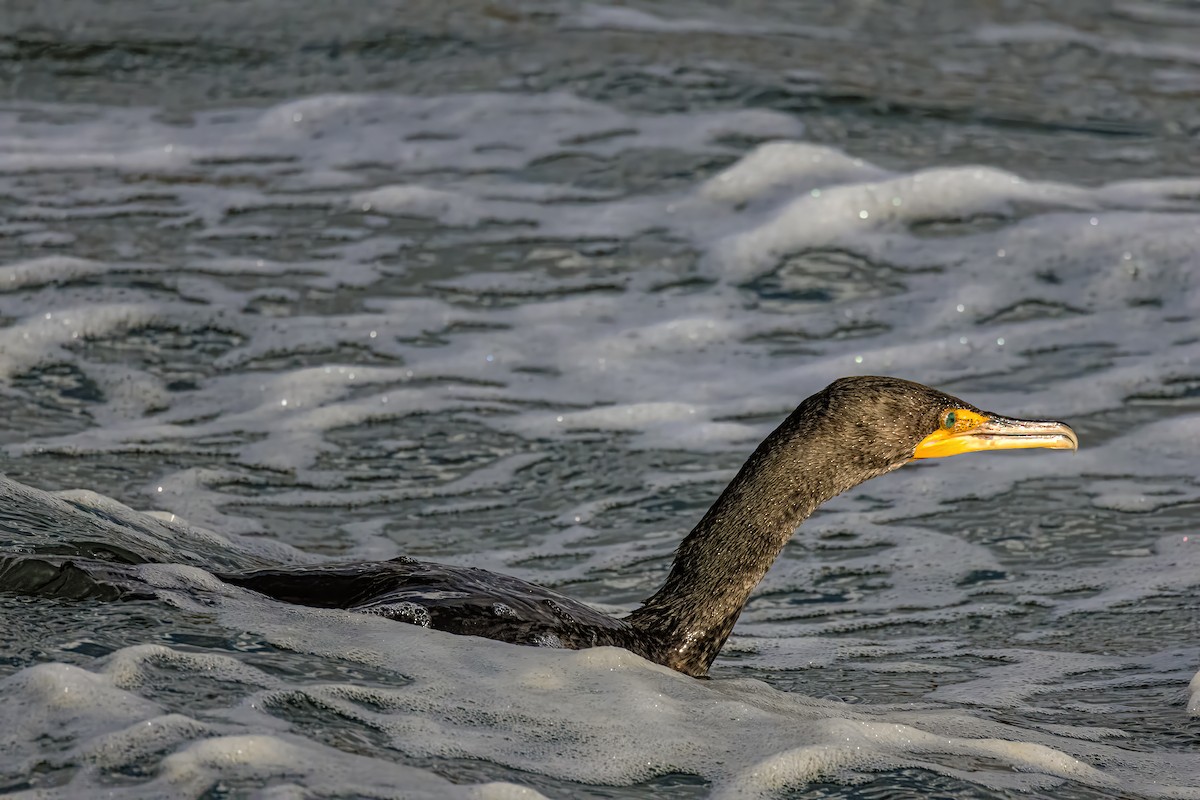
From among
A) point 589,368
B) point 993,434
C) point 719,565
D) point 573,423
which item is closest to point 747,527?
point 719,565

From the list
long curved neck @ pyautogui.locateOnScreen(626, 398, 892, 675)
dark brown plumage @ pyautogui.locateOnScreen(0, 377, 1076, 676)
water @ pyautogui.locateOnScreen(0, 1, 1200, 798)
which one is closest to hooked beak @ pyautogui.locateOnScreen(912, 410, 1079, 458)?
dark brown plumage @ pyautogui.locateOnScreen(0, 377, 1076, 676)

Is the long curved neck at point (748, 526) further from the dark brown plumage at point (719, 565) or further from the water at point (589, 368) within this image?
the water at point (589, 368)

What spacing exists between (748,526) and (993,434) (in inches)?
32.7

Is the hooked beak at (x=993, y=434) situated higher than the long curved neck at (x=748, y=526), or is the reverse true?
the hooked beak at (x=993, y=434)

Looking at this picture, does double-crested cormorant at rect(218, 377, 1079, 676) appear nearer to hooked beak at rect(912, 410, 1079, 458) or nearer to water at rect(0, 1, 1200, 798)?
hooked beak at rect(912, 410, 1079, 458)

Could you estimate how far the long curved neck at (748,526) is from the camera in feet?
17.2

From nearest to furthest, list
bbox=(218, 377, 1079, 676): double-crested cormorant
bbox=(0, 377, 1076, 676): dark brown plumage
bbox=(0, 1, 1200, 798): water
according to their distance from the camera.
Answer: bbox=(0, 1, 1200, 798): water
bbox=(0, 377, 1076, 676): dark brown plumage
bbox=(218, 377, 1079, 676): double-crested cormorant

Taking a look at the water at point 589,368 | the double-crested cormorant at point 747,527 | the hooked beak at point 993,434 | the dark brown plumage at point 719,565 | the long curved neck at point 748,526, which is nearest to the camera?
the water at point 589,368

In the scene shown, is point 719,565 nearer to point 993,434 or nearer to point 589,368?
point 993,434

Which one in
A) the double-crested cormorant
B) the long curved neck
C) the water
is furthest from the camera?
the long curved neck

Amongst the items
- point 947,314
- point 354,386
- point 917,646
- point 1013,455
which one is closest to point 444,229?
point 354,386

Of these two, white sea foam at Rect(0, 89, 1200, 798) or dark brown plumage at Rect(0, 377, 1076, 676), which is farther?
dark brown plumage at Rect(0, 377, 1076, 676)

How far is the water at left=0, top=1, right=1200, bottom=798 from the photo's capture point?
13.5 ft

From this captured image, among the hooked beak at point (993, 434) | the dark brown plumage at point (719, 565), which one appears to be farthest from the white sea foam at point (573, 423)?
the hooked beak at point (993, 434)
